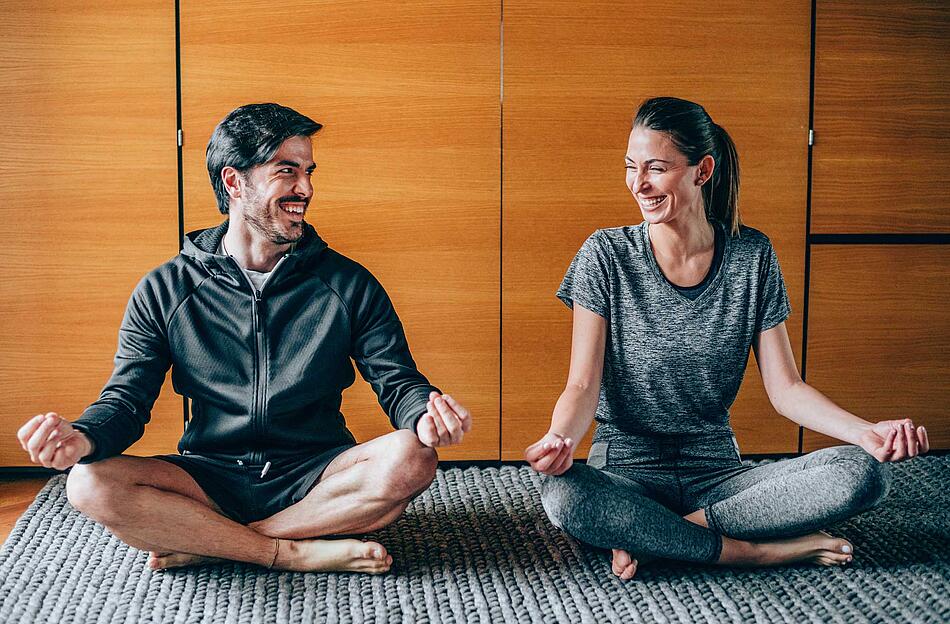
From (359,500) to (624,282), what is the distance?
0.75 m

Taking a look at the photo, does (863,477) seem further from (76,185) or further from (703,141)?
(76,185)

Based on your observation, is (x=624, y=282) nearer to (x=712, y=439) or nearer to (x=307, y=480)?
(x=712, y=439)

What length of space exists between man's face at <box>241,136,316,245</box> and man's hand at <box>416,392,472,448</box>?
0.53 m

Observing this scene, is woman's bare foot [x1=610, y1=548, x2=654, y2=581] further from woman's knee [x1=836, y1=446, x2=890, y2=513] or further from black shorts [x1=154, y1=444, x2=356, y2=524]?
black shorts [x1=154, y1=444, x2=356, y2=524]

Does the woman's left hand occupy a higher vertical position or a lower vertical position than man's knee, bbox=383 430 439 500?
higher

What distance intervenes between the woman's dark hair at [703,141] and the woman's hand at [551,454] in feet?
2.23

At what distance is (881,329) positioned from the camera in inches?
109

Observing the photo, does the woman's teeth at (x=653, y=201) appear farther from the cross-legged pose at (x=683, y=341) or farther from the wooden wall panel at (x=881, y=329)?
the wooden wall panel at (x=881, y=329)

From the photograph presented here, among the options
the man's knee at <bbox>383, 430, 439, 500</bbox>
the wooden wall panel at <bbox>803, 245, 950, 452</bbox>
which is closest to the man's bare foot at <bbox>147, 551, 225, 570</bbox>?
the man's knee at <bbox>383, 430, 439, 500</bbox>

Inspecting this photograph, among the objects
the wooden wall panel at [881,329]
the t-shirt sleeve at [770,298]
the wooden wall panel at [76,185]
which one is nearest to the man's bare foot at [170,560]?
the wooden wall panel at [76,185]

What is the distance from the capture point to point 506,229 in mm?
2664

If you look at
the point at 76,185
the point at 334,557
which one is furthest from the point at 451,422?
the point at 76,185

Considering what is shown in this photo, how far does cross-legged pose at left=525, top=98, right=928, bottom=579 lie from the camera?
1929mm

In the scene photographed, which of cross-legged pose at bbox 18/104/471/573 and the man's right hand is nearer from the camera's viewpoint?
the man's right hand
